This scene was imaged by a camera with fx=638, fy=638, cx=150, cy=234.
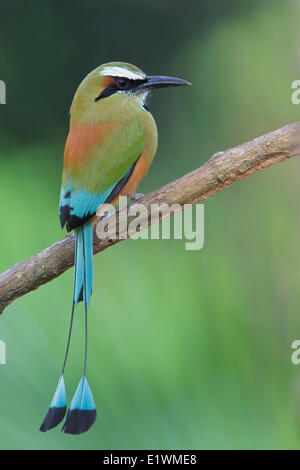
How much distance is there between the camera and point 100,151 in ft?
6.66

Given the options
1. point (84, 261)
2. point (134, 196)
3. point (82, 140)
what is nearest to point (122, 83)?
point (82, 140)

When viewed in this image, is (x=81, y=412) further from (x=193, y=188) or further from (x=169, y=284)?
(x=193, y=188)

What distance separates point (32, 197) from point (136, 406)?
0.79 meters

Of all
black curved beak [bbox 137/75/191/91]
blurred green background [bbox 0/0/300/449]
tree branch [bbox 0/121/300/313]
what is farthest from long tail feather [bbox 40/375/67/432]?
black curved beak [bbox 137/75/191/91]

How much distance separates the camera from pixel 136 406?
1.81m

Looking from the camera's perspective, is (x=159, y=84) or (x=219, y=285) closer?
(x=219, y=285)

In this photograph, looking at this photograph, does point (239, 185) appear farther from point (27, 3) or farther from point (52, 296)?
point (27, 3)

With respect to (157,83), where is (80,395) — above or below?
below

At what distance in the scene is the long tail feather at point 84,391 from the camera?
165 cm

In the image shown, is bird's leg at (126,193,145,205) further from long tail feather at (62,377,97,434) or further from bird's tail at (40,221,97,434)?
long tail feather at (62,377,97,434)

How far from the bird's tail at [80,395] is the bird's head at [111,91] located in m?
0.46

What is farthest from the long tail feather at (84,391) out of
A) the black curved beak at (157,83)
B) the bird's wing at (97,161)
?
the black curved beak at (157,83)

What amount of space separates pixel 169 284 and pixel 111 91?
68 cm
